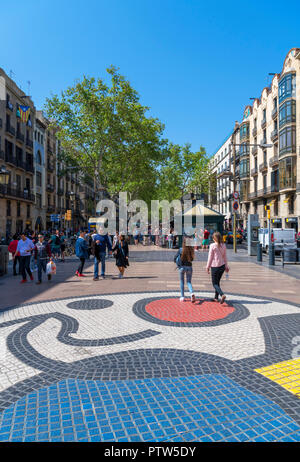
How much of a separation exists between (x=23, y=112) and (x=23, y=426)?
37.1 metres

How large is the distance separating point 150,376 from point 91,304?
3.83 meters

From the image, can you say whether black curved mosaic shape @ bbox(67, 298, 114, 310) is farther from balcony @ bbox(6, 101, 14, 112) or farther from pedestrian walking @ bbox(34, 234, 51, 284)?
balcony @ bbox(6, 101, 14, 112)

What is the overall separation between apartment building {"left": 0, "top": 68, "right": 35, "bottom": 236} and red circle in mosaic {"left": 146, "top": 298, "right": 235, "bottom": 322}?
28.9m

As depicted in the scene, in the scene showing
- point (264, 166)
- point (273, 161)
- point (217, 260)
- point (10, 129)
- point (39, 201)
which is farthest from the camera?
point (39, 201)

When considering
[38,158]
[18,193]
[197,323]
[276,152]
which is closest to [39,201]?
[38,158]

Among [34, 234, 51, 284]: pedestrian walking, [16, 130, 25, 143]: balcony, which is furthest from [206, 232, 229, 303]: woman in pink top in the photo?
→ [16, 130, 25, 143]: balcony

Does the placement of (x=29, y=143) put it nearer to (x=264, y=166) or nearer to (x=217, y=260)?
(x=264, y=166)

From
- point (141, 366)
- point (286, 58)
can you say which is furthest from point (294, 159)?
point (141, 366)

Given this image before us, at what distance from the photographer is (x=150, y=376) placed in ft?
11.5

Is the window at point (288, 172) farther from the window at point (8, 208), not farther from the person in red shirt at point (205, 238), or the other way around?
the window at point (8, 208)

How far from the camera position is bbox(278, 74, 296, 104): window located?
3206 centimetres

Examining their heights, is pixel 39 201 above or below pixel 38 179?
below

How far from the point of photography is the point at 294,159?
32.3 m

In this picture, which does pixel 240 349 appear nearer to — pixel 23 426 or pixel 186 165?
pixel 23 426
